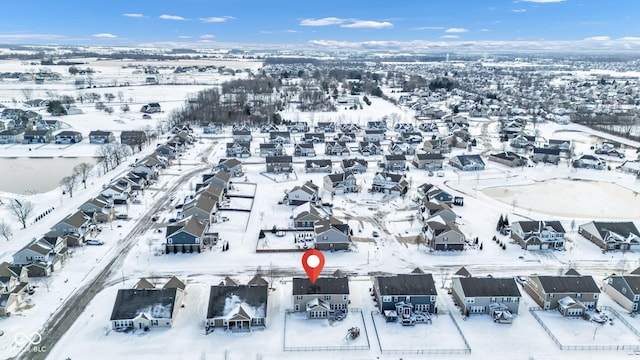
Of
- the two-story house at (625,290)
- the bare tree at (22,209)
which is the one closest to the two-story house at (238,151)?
the bare tree at (22,209)

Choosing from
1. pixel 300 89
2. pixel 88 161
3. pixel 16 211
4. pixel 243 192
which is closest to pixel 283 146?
pixel 243 192

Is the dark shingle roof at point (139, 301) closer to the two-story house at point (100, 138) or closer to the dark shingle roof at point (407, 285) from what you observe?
the dark shingle roof at point (407, 285)

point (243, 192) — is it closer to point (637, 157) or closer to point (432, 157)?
point (432, 157)

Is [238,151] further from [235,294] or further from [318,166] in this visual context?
[235,294]

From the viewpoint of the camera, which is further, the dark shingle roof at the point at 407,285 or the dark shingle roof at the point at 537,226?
the dark shingle roof at the point at 537,226

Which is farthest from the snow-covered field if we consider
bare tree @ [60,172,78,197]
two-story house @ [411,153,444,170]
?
two-story house @ [411,153,444,170]

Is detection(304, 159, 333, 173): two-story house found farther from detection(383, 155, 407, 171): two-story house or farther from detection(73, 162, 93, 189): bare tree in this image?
detection(73, 162, 93, 189): bare tree
